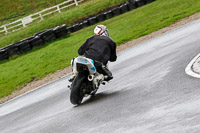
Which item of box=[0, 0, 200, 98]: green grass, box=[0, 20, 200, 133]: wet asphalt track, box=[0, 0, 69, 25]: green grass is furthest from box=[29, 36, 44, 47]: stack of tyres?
A: box=[0, 0, 69, 25]: green grass

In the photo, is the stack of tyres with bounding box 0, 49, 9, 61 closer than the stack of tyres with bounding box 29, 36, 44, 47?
Yes

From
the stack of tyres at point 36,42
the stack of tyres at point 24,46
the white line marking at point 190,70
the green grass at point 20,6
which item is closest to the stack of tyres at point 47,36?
the stack of tyres at point 36,42

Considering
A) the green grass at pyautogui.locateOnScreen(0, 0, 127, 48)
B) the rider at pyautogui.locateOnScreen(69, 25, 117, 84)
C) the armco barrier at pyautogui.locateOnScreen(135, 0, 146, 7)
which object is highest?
the rider at pyautogui.locateOnScreen(69, 25, 117, 84)

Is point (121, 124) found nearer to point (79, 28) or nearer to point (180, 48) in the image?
point (180, 48)

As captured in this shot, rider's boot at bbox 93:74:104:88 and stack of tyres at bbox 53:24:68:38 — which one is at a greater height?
rider's boot at bbox 93:74:104:88

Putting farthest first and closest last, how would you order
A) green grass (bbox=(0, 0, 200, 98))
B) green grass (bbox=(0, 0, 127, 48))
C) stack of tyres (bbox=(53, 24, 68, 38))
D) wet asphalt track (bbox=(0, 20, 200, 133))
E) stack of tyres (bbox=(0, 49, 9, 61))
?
green grass (bbox=(0, 0, 127, 48)) → stack of tyres (bbox=(53, 24, 68, 38)) → stack of tyres (bbox=(0, 49, 9, 61)) → green grass (bbox=(0, 0, 200, 98)) → wet asphalt track (bbox=(0, 20, 200, 133))

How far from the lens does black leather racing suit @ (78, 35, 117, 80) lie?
34.2 feet

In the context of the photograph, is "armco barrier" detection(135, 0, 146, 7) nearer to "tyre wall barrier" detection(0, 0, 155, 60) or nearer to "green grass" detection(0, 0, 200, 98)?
"tyre wall barrier" detection(0, 0, 155, 60)

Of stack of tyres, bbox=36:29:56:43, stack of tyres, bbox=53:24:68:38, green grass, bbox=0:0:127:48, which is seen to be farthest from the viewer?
green grass, bbox=0:0:127:48

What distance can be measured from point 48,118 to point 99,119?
82.6 inches

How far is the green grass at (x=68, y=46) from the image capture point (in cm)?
2025

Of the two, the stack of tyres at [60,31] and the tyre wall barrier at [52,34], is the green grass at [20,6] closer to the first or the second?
the tyre wall barrier at [52,34]

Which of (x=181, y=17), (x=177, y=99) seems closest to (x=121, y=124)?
(x=177, y=99)

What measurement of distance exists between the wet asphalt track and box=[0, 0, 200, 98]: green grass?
452 centimetres
